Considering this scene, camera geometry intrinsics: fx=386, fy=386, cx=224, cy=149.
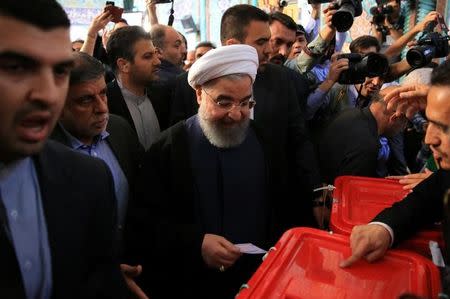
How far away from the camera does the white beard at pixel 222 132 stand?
1.76 m

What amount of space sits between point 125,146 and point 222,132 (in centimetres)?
49

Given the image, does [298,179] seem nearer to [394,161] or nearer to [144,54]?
[394,161]

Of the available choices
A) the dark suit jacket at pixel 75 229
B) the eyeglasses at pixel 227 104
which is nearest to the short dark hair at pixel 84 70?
the eyeglasses at pixel 227 104

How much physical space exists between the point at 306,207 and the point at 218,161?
76 centimetres

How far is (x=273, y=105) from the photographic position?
230cm

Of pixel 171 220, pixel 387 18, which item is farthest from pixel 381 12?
pixel 171 220

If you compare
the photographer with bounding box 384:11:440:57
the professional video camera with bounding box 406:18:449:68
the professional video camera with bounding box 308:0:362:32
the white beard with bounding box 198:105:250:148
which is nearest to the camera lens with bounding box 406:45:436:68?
the professional video camera with bounding box 406:18:449:68

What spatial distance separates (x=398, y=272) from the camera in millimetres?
1163

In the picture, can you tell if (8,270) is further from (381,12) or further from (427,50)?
(381,12)

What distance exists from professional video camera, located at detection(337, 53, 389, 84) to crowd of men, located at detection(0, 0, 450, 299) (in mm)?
50

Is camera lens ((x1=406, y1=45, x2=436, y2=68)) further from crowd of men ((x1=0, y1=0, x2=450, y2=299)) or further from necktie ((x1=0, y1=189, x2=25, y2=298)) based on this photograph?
necktie ((x1=0, y1=189, x2=25, y2=298))

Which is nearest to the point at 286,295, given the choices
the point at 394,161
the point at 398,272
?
the point at 398,272

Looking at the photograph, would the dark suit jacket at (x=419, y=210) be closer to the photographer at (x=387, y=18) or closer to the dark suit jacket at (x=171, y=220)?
the dark suit jacket at (x=171, y=220)

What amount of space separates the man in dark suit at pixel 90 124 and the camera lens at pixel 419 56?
1.85m
